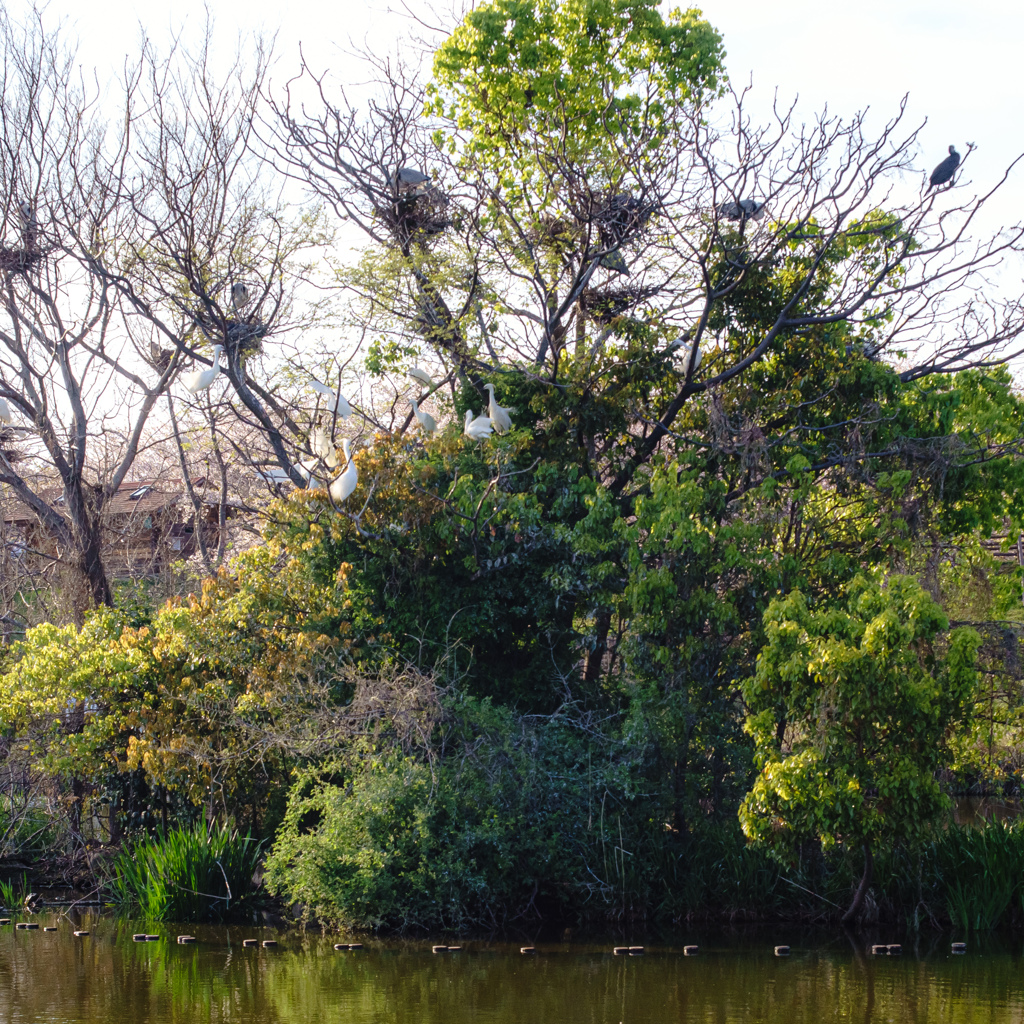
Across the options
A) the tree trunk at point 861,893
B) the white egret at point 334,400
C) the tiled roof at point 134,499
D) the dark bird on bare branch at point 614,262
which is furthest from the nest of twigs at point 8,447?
the tree trunk at point 861,893

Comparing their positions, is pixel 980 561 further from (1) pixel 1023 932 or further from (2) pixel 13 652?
(2) pixel 13 652

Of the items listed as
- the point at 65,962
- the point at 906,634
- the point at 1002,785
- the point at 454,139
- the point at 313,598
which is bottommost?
the point at 65,962

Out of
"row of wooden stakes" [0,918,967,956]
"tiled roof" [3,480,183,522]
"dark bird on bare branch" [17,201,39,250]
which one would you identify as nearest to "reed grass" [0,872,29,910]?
"row of wooden stakes" [0,918,967,956]

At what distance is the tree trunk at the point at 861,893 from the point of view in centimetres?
927

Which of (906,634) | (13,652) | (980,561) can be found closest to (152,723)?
(13,652)

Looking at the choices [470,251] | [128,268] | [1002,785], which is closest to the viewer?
[1002,785]

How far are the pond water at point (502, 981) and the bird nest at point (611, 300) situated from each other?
6538 millimetres

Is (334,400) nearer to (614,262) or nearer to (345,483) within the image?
(345,483)

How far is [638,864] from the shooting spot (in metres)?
9.98

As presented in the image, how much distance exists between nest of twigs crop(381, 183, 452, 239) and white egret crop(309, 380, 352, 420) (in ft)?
6.81

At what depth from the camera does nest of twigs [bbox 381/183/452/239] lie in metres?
12.4

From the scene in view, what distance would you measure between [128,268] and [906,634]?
9.92 m

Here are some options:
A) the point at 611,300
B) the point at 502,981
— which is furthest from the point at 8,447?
the point at 502,981

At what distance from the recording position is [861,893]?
378 inches
